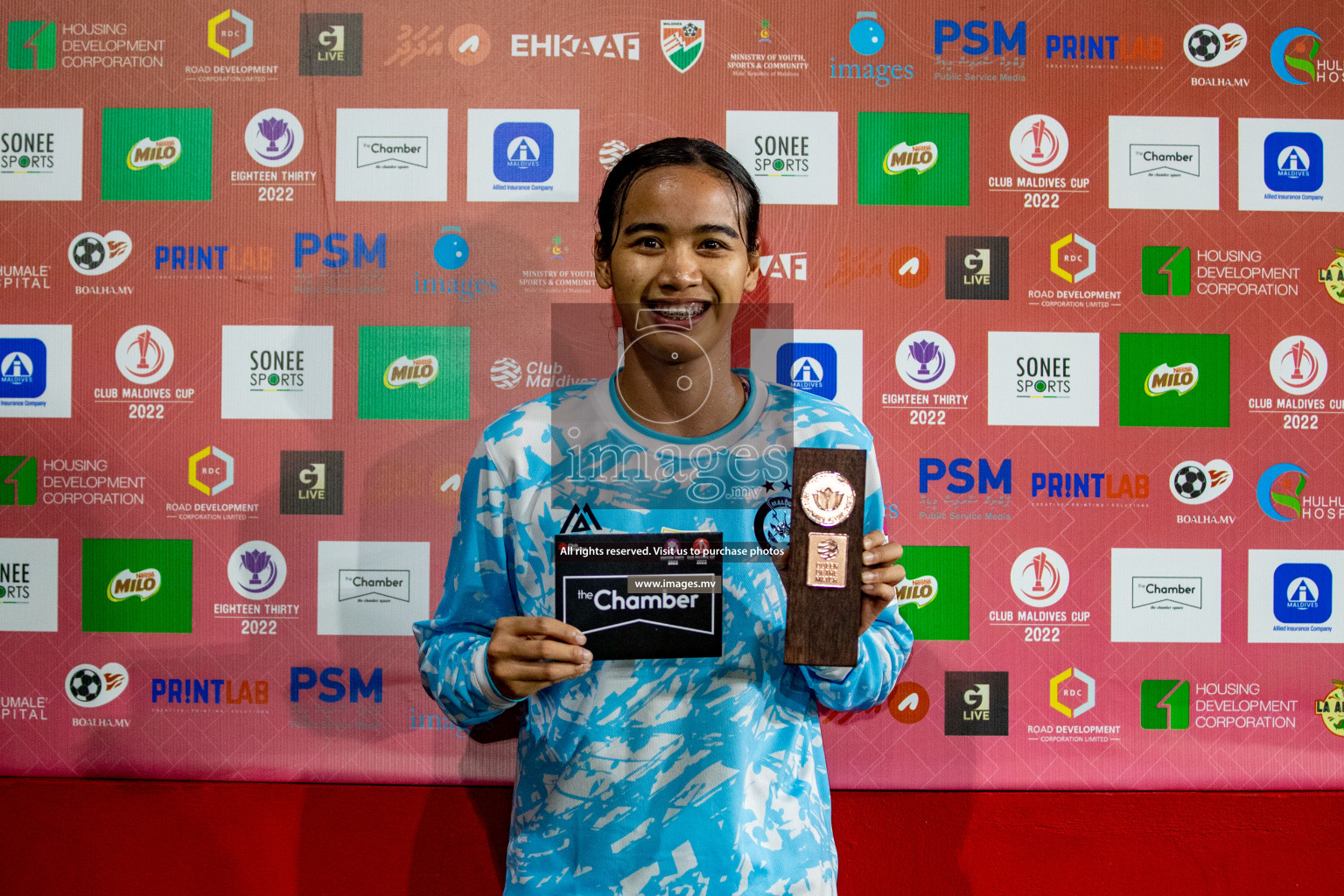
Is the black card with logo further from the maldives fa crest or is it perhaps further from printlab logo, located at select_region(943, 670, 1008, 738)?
the maldives fa crest

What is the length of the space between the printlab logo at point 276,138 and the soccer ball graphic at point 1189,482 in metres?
2.05

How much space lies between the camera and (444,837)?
5.72ft

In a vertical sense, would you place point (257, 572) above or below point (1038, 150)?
below

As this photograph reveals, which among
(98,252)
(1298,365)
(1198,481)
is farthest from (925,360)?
(98,252)

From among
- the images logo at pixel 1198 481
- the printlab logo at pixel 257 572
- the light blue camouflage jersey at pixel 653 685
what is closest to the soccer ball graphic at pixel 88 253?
the printlab logo at pixel 257 572

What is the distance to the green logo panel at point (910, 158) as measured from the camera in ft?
5.82

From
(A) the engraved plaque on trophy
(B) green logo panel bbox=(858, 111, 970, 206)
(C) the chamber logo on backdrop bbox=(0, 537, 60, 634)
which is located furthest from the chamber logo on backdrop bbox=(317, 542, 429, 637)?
(B) green logo panel bbox=(858, 111, 970, 206)

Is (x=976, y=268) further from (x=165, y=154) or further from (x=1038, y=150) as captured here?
(x=165, y=154)

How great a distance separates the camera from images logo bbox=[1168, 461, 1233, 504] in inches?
69.7

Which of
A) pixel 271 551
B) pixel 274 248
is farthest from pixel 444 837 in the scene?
pixel 274 248

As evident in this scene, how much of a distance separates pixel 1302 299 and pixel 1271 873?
126 cm

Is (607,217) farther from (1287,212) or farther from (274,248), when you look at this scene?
(1287,212)

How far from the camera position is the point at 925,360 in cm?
176

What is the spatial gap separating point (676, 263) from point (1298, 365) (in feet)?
4.81
